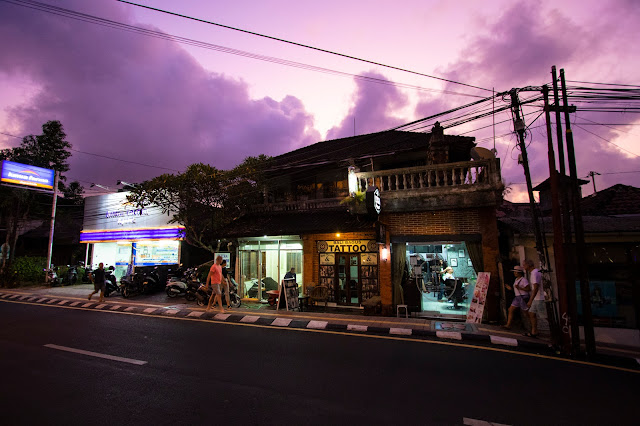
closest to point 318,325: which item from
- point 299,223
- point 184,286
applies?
point 299,223

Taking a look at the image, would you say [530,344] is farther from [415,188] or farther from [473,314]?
[415,188]

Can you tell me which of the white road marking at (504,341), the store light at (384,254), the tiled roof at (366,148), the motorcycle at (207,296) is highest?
the tiled roof at (366,148)

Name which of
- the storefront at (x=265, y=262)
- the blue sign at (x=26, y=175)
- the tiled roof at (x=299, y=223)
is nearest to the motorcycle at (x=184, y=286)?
the storefront at (x=265, y=262)

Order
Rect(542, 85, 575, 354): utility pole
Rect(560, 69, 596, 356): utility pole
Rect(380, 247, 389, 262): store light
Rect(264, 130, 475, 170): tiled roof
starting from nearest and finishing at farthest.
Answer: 1. Rect(560, 69, 596, 356): utility pole
2. Rect(542, 85, 575, 354): utility pole
3. Rect(380, 247, 389, 262): store light
4. Rect(264, 130, 475, 170): tiled roof

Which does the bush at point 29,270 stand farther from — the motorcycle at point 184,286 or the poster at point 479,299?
the poster at point 479,299

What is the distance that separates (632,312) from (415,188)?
7.09 m

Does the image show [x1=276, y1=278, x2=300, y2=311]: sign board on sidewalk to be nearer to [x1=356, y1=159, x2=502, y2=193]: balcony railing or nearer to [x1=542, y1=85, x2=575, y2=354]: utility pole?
[x1=356, y1=159, x2=502, y2=193]: balcony railing

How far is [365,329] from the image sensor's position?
9.04 metres

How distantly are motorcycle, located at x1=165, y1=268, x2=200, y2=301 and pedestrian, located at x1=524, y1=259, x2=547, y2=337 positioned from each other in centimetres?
1246

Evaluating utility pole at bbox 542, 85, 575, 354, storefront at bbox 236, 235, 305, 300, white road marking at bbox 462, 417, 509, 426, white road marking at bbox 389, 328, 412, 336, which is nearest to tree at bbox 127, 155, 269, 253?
storefront at bbox 236, 235, 305, 300

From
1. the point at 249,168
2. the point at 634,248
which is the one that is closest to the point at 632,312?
the point at 634,248

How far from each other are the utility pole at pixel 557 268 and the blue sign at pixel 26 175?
1129 inches

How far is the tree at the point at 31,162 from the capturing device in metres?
24.1

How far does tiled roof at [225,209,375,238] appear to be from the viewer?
12031mm
